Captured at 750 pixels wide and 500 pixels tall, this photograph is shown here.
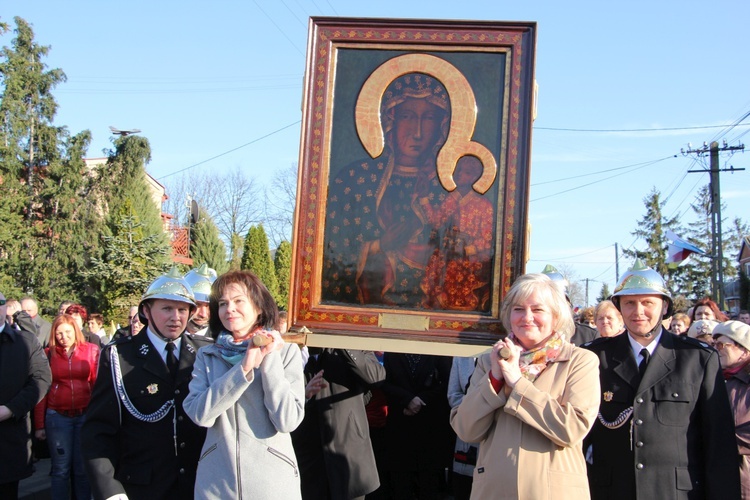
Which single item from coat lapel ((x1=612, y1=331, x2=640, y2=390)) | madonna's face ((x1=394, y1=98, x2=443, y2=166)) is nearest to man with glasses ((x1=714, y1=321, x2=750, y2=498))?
coat lapel ((x1=612, y1=331, x2=640, y2=390))

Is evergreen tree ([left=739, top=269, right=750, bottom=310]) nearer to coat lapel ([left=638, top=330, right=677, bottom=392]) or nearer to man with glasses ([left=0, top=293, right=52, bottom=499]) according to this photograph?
coat lapel ([left=638, top=330, right=677, bottom=392])

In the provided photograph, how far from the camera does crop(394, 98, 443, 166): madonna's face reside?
4441 mm

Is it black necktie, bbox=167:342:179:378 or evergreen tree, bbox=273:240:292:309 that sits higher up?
evergreen tree, bbox=273:240:292:309

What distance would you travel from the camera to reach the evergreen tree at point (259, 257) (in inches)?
981

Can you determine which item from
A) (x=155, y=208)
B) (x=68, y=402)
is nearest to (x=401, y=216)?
(x=68, y=402)

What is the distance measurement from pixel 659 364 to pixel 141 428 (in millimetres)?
2710

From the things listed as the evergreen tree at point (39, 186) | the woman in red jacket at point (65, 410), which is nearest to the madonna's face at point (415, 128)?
the woman in red jacket at point (65, 410)

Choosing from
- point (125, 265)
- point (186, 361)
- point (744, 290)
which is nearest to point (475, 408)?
point (186, 361)

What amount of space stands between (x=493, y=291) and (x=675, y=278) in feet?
149

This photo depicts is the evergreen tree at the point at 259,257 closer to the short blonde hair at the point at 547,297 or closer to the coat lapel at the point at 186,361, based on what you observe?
the coat lapel at the point at 186,361

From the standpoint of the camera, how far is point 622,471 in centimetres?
383

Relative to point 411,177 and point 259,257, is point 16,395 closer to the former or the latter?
point 411,177

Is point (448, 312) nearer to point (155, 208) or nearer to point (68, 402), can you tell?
point (68, 402)

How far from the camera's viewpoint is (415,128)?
4.48 m
